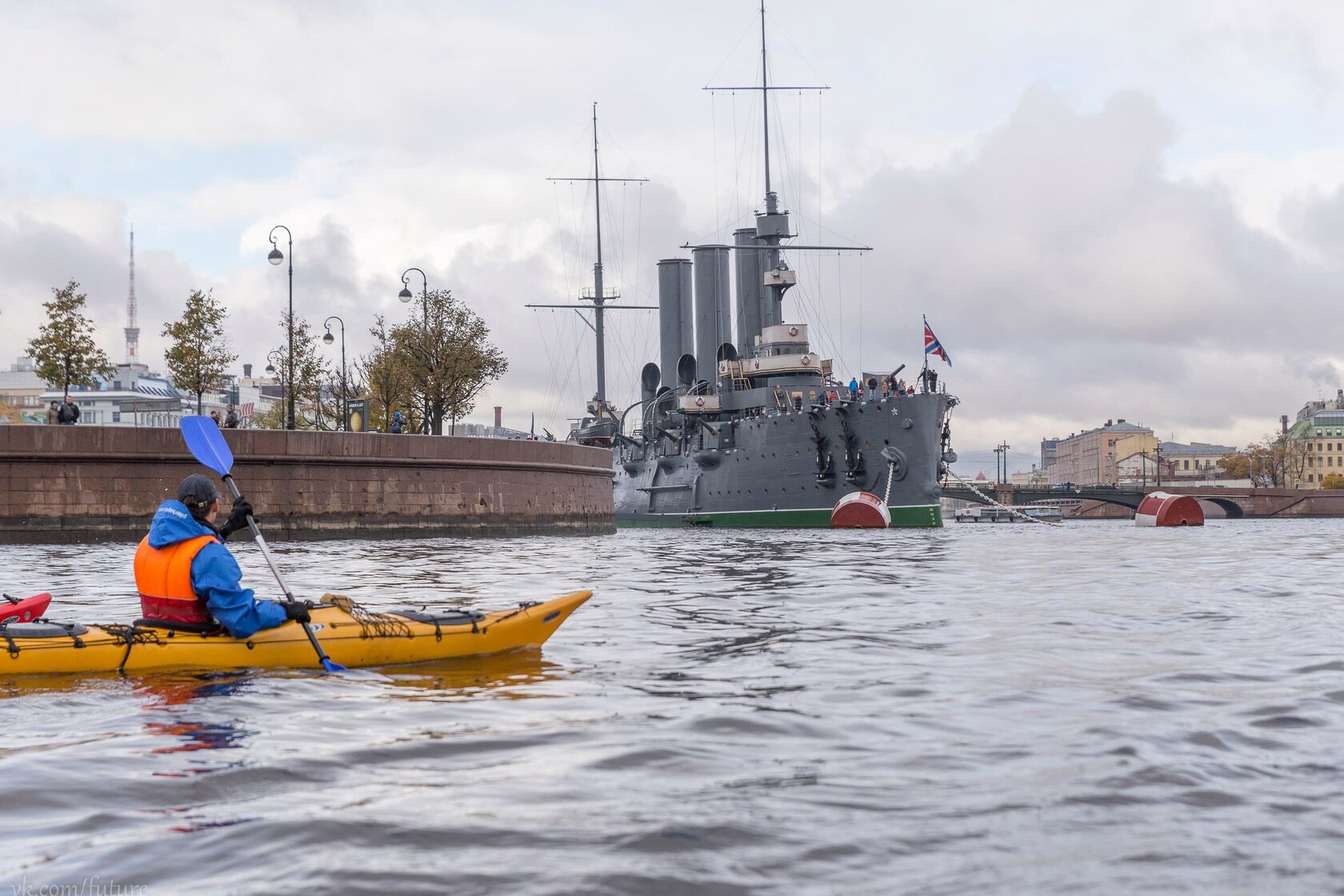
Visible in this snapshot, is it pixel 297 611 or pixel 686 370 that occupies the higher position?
pixel 686 370

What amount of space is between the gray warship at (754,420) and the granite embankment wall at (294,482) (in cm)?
1456

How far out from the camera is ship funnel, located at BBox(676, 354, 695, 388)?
63625mm

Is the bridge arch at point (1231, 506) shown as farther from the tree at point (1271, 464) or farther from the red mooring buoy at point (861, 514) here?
the red mooring buoy at point (861, 514)

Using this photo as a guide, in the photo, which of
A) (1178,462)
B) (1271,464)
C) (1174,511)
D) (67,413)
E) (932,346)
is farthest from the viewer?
(1178,462)

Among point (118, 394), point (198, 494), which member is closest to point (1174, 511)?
point (198, 494)

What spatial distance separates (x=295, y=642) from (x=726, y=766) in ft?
14.7

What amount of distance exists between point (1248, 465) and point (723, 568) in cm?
12992

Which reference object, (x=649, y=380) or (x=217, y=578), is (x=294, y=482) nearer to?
(x=217, y=578)

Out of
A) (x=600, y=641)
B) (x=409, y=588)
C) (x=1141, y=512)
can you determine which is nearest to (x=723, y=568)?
(x=409, y=588)

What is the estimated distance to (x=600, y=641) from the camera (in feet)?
37.8

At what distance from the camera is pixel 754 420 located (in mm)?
53094

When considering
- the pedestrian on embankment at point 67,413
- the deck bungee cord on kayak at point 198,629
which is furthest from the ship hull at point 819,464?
the deck bungee cord on kayak at point 198,629

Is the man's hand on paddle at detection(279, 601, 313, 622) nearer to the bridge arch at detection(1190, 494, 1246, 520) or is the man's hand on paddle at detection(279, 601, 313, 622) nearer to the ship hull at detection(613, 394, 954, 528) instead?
the ship hull at detection(613, 394, 954, 528)

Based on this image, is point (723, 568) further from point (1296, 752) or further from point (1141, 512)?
point (1141, 512)
